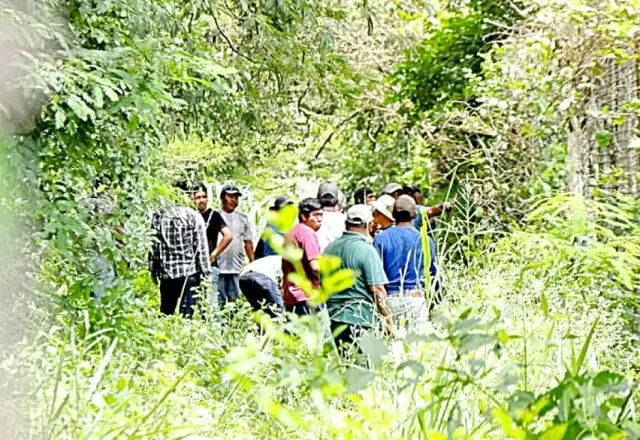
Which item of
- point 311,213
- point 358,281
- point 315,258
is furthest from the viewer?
point 311,213

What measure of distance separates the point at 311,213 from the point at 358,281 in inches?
51.3

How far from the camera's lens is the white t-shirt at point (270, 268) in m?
6.92

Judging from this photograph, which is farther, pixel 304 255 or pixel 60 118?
pixel 304 255

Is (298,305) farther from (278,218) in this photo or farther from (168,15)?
(278,218)

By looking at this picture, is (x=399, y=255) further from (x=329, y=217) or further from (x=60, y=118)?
(x=60, y=118)

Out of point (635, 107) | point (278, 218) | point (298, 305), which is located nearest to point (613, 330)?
point (635, 107)

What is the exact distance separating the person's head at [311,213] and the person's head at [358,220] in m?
0.94

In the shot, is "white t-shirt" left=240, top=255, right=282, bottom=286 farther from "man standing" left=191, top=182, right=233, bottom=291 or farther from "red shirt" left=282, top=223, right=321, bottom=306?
"man standing" left=191, top=182, right=233, bottom=291

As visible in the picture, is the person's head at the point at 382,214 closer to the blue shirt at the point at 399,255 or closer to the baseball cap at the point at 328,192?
the baseball cap at the point at 328,192

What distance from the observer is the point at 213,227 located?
8.80 metres

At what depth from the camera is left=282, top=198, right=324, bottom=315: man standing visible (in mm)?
6113

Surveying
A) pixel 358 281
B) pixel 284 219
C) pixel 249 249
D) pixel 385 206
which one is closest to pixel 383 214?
pixel 385 206

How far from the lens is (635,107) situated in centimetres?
642

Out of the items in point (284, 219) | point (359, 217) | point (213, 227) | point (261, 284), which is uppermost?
point (284, 219)
